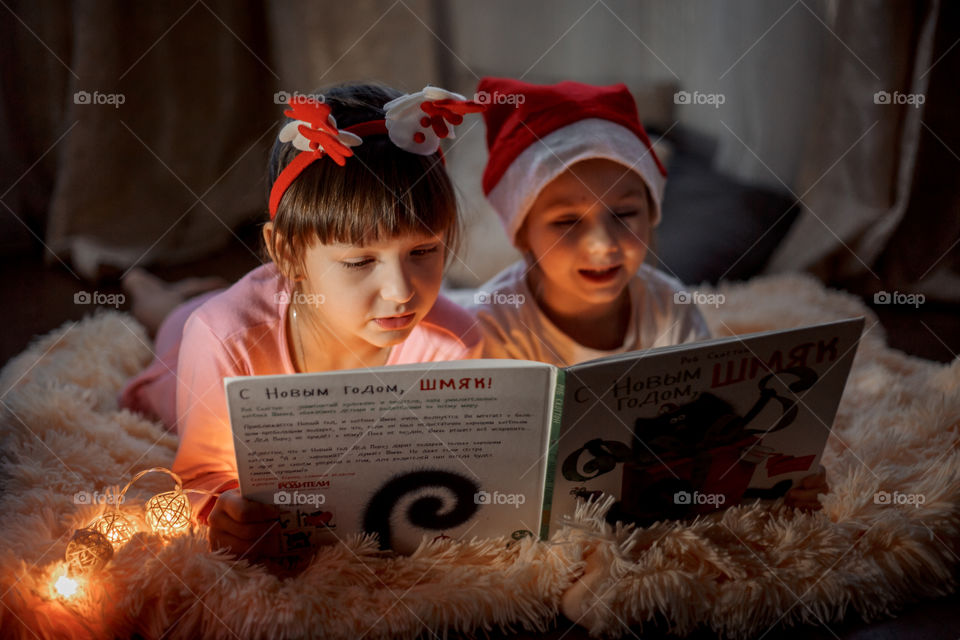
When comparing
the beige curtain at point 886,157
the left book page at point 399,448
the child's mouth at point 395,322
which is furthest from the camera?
the beige curtain at point 886,157

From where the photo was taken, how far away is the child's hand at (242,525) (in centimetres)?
78

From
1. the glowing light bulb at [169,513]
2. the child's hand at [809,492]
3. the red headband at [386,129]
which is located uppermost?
the red headband at [386,129]

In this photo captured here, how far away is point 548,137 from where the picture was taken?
103cm

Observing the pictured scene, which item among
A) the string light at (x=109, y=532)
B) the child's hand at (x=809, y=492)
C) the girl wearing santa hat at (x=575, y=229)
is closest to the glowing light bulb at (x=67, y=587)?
the string light at (x=109, y=532)

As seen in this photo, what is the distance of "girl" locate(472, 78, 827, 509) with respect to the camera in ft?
3.29

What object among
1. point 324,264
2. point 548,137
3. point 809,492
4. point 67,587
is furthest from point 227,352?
point 809,492

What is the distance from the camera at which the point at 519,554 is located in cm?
83

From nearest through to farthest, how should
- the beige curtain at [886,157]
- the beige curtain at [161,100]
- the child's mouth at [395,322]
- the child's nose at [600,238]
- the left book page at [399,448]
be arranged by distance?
1. the left book page at [399,448]
2. the child's mouth at [395,322]
3. the child's nose at [600,238]
4. the beige curtain at [886,157]
5. the beige curtain at [161,100]

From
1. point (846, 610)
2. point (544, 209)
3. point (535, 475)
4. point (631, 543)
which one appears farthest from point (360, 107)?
point (846, 610)

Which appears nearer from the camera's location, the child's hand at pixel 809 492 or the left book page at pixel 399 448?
the left book page at pixel 399 448

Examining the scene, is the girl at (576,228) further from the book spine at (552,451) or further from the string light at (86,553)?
the string light at (86,553)

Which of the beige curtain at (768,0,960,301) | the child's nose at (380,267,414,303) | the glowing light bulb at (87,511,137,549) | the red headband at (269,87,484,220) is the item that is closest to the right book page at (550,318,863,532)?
the child's nose at (380,267,414,303)

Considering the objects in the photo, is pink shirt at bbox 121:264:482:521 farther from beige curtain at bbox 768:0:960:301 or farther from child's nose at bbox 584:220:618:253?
beige curtain at bbox 768:0:960:301

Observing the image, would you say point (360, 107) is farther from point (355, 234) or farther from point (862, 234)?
point (862, 234)
